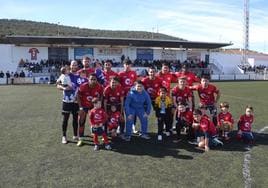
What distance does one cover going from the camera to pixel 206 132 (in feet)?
31.0

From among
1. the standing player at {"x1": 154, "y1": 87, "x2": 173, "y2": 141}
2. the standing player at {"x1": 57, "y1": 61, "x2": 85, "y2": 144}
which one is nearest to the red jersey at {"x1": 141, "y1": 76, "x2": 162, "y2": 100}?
the standing player at {"x1": 154, "y1": 87, "x2": 173, "y2": 141}

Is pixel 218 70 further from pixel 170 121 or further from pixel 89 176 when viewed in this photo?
pixel 89 176

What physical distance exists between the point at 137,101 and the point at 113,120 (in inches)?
29.1

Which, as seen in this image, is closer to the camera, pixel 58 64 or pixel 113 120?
pixel 113 120

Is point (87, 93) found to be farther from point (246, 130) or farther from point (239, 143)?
point (246, 130)

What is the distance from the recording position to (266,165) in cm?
805

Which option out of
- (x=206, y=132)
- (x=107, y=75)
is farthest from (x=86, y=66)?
(x=206, y=132)

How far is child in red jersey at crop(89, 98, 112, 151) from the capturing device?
9.29 metres

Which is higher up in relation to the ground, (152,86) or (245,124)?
(152,86)

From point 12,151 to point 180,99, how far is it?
421 cm

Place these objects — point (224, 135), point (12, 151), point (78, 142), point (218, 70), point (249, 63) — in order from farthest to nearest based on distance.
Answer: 1. point (249, 63)
2. point (218, 70)
3. point (224, 135)
4. point (78, 142)
5. point (12, 151)

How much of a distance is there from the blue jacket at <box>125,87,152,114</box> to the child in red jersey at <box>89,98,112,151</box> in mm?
929

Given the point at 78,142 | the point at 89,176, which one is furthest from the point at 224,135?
the point at 89,176

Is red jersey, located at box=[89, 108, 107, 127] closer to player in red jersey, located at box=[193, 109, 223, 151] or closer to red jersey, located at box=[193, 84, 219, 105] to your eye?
player in red jersey, located at box=[193, 109, 223, 151]
